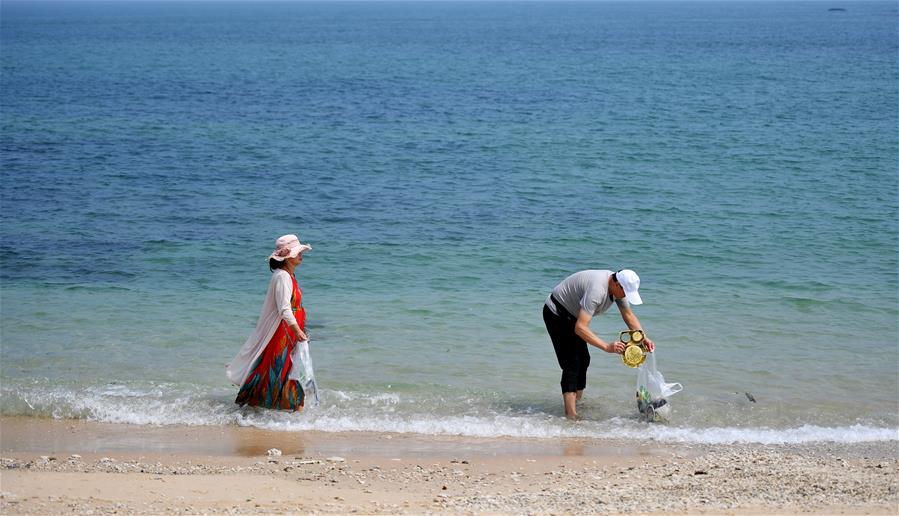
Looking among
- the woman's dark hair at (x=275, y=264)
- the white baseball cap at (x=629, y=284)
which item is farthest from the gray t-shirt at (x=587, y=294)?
the woman's dark hair at (x=275, y=264)

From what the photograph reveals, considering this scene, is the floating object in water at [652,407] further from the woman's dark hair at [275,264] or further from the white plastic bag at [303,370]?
the woman's dark hair at [275,264]

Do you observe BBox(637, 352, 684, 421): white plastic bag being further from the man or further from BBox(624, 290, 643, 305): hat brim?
BBox(624, 290, 643, 305): hat brim

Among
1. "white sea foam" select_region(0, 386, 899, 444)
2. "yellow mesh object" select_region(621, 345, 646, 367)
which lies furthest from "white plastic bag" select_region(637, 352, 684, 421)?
"yellow mesh object" select_region(621, 345, 646, 367)

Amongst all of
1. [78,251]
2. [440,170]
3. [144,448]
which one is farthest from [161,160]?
[144,448]

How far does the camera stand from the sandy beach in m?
6.16

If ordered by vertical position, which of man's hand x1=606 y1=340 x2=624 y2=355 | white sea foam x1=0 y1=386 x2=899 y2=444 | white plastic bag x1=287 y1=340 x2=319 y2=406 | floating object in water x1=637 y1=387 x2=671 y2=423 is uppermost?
man's hand x1=606 y1=340 x2=624 y2=355

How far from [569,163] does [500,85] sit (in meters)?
19.8

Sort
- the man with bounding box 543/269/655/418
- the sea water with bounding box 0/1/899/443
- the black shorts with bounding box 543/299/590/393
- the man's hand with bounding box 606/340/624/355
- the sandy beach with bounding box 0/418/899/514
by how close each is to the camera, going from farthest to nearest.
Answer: the sea water with bounding box 0/1/899/443 < the black shorts with bounding box 543/299/590/393 < the man's hand with bounding box 606/340/624/355 < the man with bounding box 543/269/655/418 < the sandy beach with bounding box 0/418/899/514

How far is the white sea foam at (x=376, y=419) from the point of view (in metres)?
8.26

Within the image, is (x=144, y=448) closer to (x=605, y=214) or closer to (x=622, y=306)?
(x=622, y=306)

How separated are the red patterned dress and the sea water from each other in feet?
0.43

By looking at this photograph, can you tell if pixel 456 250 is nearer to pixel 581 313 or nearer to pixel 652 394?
pixel 652 394

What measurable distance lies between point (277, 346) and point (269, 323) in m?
0.19

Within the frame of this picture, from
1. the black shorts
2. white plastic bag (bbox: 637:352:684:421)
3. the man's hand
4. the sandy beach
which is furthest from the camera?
white plastic bag (bbox: 637:352:684:421)
